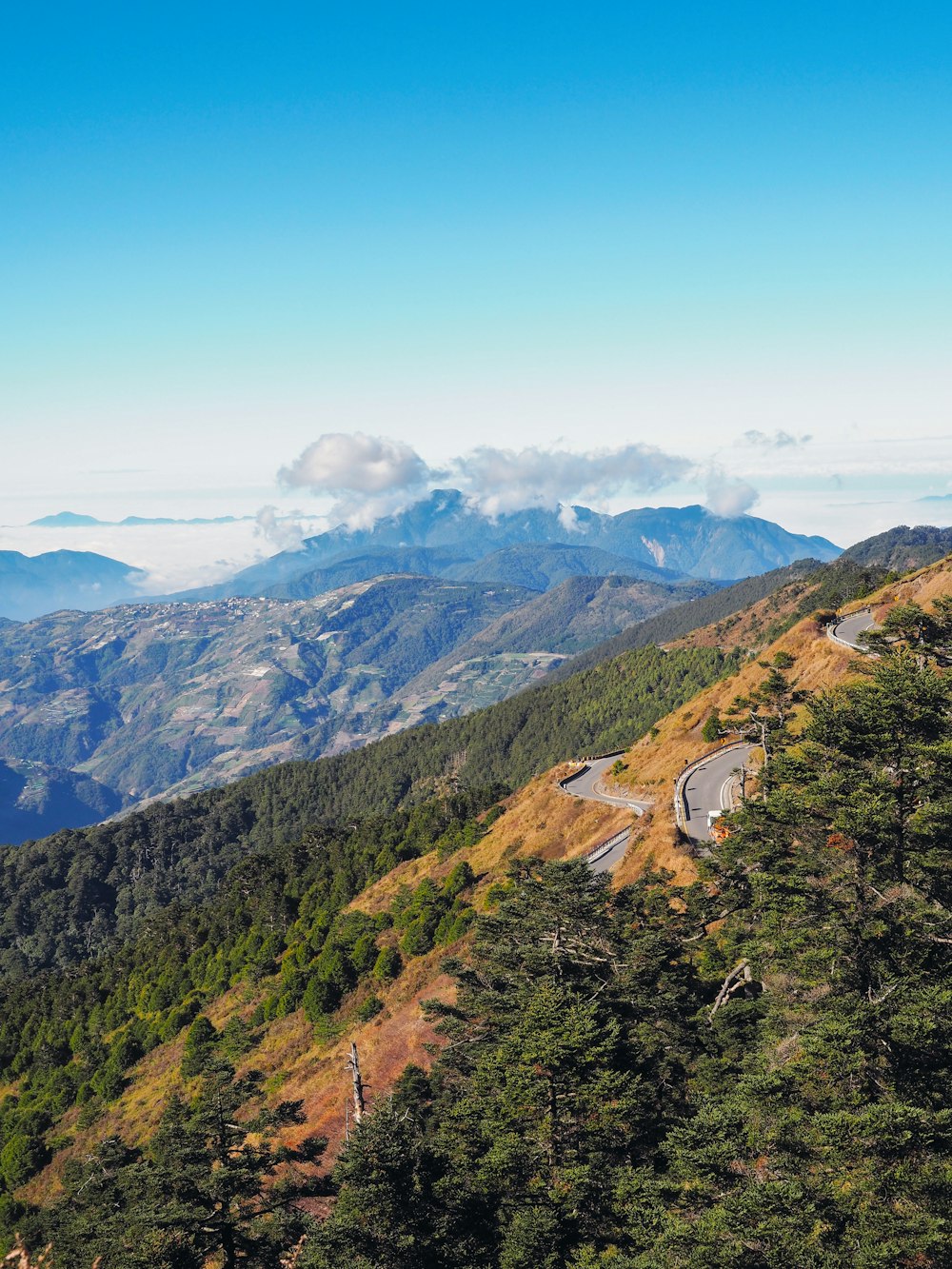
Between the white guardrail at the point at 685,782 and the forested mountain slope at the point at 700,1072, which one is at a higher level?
the forested mountain slope at the point at 700,1072

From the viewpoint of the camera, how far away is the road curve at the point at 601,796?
61812 millimetres

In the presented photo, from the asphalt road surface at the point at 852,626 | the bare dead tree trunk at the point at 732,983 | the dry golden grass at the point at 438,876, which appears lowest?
the dry golden grass at the point at 438,876

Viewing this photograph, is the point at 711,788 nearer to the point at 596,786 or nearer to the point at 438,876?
the point at 596,786

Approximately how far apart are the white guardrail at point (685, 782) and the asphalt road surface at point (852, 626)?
54.2ft

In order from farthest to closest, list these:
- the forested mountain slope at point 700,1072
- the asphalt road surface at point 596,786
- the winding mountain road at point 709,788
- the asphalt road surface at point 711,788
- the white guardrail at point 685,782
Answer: the asphalt road surface at point 596,786 < the white guardrail at point 685,782 < the asphalt road surface at point 711,788 < the winding mountain road at point 709,788 < the forested mountain slope at point 700,1072

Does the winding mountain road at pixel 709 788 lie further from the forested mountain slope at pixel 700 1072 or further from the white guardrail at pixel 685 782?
the forested mountain slope at pixel 700 1072

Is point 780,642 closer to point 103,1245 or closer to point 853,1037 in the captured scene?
point 853,1037

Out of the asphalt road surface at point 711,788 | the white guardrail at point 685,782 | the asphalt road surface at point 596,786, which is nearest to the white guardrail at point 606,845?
the asphalt road surface at point 596,786

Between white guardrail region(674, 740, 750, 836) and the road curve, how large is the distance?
3666 millimetres

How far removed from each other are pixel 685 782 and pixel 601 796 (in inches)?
422

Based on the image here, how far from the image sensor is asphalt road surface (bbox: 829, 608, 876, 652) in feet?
284

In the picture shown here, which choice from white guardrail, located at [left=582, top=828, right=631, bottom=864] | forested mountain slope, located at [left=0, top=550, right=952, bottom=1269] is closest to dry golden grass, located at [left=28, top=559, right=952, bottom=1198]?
forested mountain slope, located at [left=0, top=550, right=952, bottom=1269]

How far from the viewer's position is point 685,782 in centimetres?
7100

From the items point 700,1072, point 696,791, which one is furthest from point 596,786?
point 700,1072
